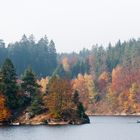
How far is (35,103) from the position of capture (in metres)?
133

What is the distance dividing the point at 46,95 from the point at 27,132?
2845 centimetres

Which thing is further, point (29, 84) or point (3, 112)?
point (29, 84)

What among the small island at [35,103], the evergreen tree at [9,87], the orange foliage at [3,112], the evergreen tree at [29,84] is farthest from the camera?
the evergreen tree at [29,84]

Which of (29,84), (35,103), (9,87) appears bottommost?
(35,103)

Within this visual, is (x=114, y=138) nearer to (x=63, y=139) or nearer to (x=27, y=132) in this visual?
(x=63, y=139)

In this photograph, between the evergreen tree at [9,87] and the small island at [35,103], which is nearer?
the small island at [35,103]

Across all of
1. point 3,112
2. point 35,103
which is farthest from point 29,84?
point 3,112

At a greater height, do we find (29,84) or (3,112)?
(29,84)

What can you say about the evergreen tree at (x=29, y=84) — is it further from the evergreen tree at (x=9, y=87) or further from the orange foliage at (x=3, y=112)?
the orange foliage at (x=3, y=112)

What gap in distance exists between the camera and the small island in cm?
13162

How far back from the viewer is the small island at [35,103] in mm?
131625

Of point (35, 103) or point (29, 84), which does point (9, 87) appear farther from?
point (35, 103)

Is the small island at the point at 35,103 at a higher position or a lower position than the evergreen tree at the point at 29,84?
lower

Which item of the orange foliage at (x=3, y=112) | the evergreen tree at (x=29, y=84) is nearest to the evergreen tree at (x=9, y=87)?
the evergreen tree at (x=29, y=84)
